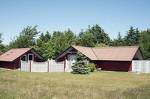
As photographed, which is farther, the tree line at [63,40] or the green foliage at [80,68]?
the tree line at [63,40]

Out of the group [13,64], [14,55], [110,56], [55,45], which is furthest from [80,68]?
[55,45]

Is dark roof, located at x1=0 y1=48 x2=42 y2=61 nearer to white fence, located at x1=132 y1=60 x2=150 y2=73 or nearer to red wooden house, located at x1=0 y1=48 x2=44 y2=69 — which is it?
red wooden house, located at x1=0 y1=48 x2=44 y2=69

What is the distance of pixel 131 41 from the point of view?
105 metres

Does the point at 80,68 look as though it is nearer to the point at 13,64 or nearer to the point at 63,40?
the point at 13,64

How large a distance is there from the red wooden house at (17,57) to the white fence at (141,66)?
16384 mm

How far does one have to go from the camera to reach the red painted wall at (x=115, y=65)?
4875 cm

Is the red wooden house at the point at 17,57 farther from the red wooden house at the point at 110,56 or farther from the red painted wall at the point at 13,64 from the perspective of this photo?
the red wooden house at the point at 110,56

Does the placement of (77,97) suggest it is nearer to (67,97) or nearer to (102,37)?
(67,97)

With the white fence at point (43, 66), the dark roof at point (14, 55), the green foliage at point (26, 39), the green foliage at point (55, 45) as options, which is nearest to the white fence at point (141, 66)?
the white fence at point (43, 66)

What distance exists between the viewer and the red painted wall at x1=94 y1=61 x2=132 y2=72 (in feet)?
160

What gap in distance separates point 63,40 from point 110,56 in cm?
2727

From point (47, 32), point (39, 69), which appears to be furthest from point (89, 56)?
point (47, 32)

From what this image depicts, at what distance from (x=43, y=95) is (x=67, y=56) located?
35.3m

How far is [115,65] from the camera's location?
50312mm
